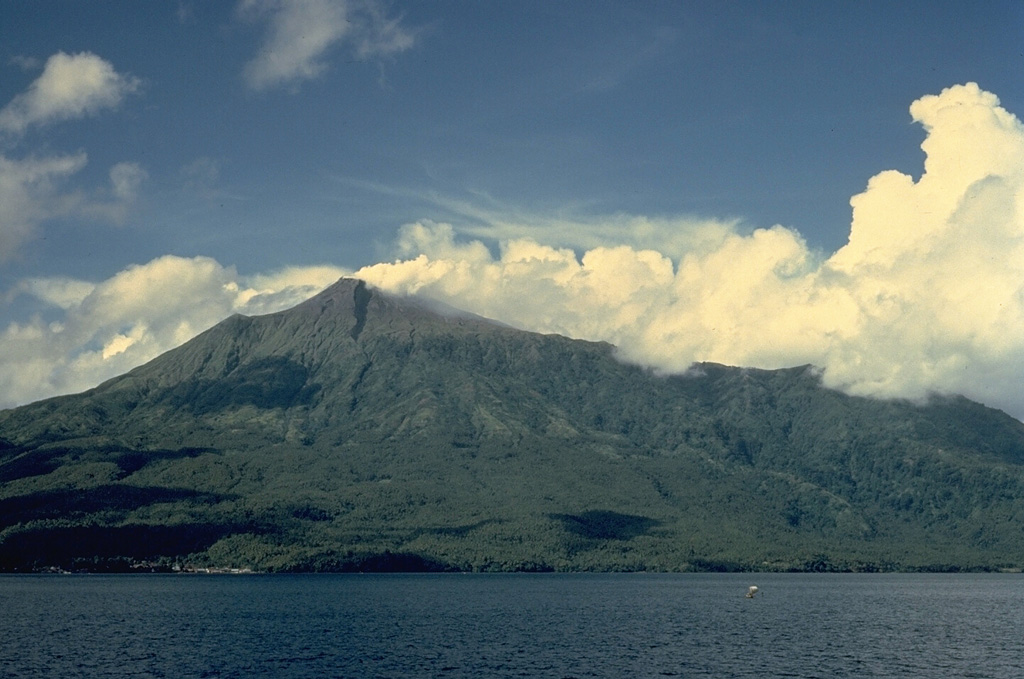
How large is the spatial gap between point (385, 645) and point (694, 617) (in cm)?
7295

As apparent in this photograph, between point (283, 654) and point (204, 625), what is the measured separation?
44193 millimetres

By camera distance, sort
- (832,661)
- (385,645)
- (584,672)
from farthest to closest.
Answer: (385,645)
(832,661)
(584,672)

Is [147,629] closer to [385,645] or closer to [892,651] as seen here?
[385,645]

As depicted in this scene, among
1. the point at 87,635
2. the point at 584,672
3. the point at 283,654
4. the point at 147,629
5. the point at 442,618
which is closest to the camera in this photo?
the point at 584,672

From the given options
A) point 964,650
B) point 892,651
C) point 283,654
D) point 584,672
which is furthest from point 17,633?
point 964,650

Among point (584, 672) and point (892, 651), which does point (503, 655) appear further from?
point (892, 651)

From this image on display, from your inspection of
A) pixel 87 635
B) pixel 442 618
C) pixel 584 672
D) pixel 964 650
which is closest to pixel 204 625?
pixel 87 635

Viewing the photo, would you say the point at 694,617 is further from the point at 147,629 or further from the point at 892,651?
the point at 147,629

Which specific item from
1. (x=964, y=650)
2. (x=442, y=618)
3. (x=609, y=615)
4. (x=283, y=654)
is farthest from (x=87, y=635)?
(x=964, y=650)

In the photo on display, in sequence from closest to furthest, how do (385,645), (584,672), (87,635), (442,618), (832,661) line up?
(584,672) < (832,661) < (385,645) < (87,635) < (442,618)

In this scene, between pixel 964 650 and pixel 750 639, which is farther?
pixel 750 639

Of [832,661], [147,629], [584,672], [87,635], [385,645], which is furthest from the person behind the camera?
[147,629]

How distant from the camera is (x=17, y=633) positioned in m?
154

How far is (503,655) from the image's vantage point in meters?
132
